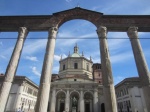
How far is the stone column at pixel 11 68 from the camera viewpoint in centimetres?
915

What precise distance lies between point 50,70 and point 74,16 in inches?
258

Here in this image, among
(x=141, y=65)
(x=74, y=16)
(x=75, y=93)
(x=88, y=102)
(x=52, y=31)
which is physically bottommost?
(x=88, y=102)

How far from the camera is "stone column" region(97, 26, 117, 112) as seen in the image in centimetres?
843

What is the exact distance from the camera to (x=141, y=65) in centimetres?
985

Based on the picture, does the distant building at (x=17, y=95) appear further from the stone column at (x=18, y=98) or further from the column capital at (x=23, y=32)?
the column capital at (x=23, y=32)

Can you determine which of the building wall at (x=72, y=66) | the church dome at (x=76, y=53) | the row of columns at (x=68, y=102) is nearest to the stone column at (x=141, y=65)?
the row of columns at (x=68, y=102)

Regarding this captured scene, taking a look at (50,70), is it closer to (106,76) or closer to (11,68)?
(11,68)

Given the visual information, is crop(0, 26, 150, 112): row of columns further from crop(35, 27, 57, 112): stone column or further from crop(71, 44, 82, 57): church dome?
crop(71, 44, 82, 57): church dome

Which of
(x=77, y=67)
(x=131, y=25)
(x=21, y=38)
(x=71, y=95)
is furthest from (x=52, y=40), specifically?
(x=77, y=67)

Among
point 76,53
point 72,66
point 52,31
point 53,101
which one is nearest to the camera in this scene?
point 52,31

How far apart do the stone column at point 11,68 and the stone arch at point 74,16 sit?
3198 mm

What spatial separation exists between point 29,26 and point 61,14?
3.57m

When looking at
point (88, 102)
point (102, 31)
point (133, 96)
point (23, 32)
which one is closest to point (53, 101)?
point (88, 102)

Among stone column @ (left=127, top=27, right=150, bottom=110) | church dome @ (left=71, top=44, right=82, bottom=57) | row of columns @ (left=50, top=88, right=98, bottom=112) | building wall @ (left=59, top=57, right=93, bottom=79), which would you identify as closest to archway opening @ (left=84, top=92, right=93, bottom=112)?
row of columns @ (left=50, top=88, right=98, bottom=112)
